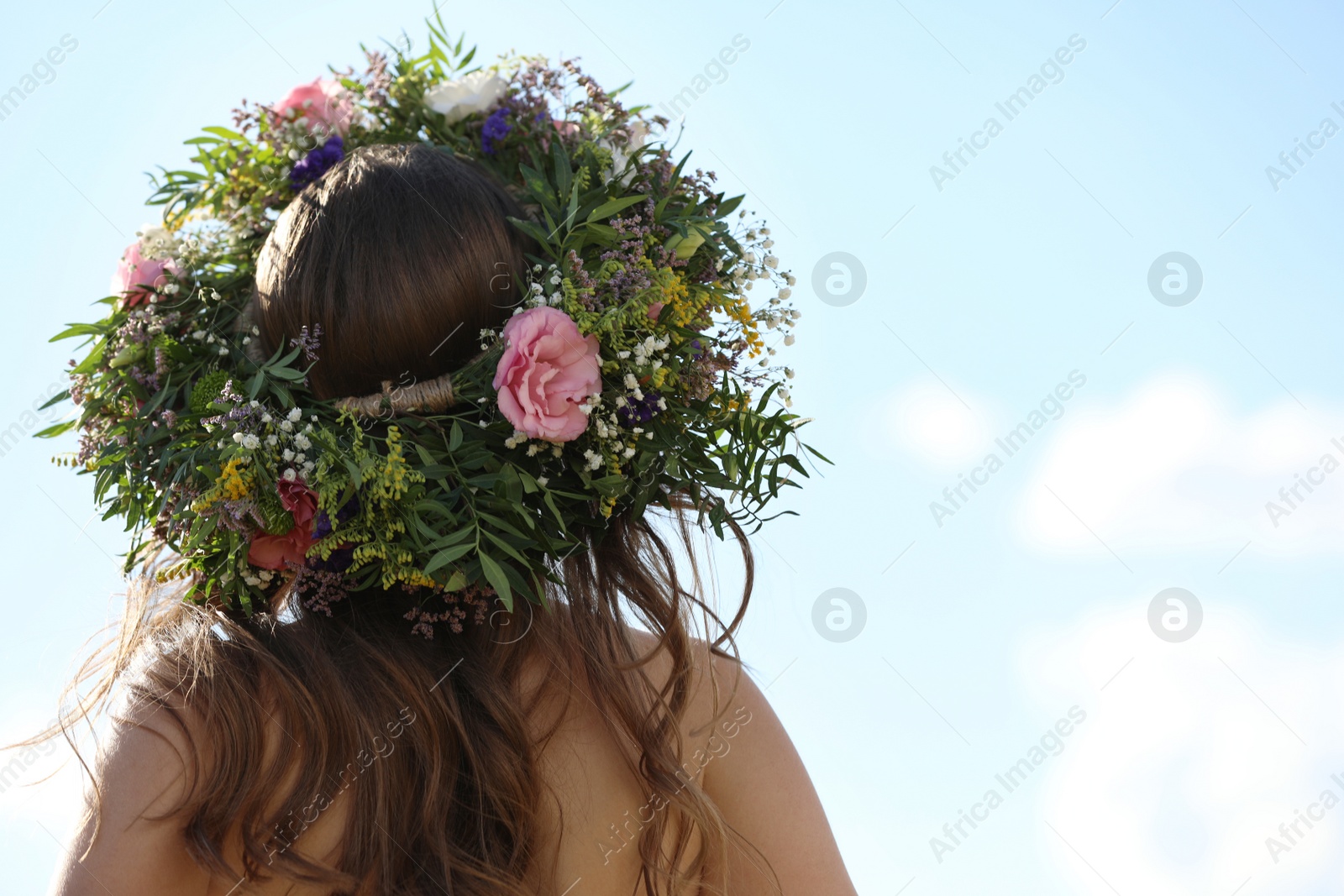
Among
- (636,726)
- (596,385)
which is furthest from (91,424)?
(636,726)

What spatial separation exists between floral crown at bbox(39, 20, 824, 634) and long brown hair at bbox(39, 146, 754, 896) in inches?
2.7

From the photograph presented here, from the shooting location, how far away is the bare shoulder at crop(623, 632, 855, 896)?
2.23 meters

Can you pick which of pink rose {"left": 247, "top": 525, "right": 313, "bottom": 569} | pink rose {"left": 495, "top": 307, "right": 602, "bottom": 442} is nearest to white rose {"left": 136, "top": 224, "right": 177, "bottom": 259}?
pink rose {"left": 247, "top": 525, "right": 313, "bottom": 569}

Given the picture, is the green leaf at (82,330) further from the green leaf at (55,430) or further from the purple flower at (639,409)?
the purple flower at (639,409)

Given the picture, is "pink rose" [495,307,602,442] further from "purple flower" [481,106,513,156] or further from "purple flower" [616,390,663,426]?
"purple flower" [481,106,513,156]

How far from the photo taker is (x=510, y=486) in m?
2.11

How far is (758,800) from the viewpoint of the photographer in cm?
224

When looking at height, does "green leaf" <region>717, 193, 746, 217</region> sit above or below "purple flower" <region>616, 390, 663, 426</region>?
above

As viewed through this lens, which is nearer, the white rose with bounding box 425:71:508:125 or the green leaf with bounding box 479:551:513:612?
the green leaf with bounding box 479:551:513:612

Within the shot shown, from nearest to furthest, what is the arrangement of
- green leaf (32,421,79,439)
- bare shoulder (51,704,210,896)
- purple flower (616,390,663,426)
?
bare shoulder (51,704,210,896), purple flower (616,390,663,426), green leaf (32,421,79,439)

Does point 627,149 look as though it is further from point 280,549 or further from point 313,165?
point 280,549

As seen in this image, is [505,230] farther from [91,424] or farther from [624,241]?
[91,424]

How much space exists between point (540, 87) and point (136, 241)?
3.73 feet

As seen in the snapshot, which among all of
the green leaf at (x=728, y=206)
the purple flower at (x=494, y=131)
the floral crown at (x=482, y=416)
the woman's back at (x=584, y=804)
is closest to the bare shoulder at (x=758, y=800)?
the woman's back at (x=584, y=804)
